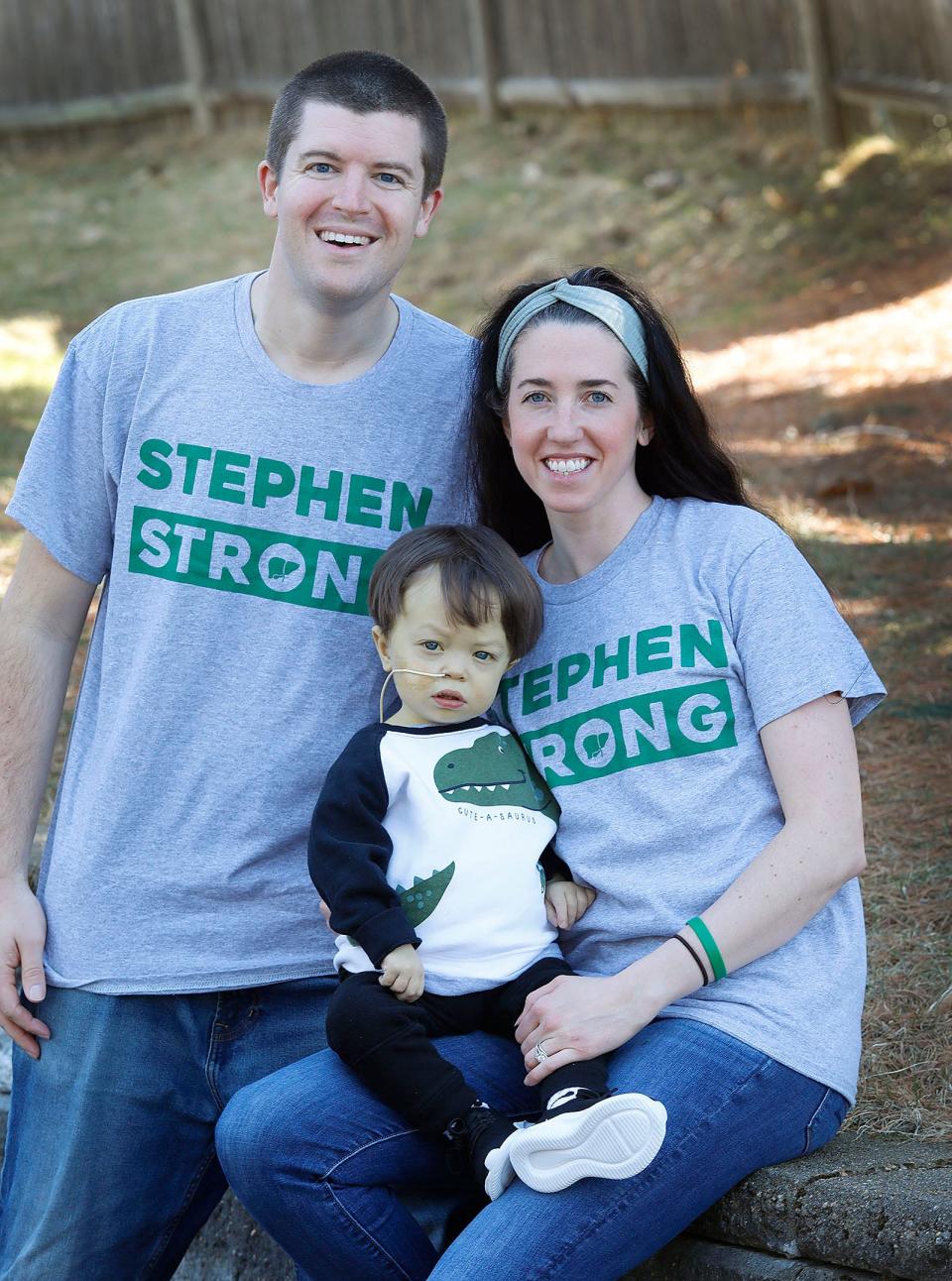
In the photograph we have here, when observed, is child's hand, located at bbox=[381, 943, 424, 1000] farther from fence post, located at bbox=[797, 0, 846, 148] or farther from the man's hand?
fence post, located at bbox=[797, 0, 846, 148]

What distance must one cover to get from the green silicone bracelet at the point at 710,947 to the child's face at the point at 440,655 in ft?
1.80

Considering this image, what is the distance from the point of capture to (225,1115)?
7.96ft

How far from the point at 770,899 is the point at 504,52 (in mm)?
12243

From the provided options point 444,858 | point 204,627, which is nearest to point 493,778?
point 444,858

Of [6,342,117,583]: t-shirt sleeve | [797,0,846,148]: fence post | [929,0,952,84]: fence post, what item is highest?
[797,0,846,148]: fence post

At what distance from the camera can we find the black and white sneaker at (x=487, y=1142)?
2.24 m

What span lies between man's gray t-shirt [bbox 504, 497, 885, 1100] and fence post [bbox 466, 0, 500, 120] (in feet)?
38.1

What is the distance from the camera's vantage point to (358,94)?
2869 millimetres

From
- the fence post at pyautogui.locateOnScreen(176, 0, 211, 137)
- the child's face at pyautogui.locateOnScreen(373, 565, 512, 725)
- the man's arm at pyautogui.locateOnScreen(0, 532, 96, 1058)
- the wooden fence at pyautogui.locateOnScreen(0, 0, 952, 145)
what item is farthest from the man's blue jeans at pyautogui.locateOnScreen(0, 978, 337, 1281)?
the fence post at pyautogui.locateOnScreen(176, 0, 211, 137)

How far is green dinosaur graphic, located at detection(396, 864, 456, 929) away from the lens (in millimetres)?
2490

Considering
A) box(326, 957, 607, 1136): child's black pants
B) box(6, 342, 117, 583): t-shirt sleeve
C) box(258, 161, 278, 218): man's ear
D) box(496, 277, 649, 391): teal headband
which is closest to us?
box(326, 957, 607, 1136): child's black pants

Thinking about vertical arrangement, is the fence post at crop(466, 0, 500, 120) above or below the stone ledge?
above

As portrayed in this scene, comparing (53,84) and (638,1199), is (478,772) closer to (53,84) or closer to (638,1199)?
(638,1199)

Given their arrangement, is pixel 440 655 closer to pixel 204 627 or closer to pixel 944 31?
pixel 204 627
